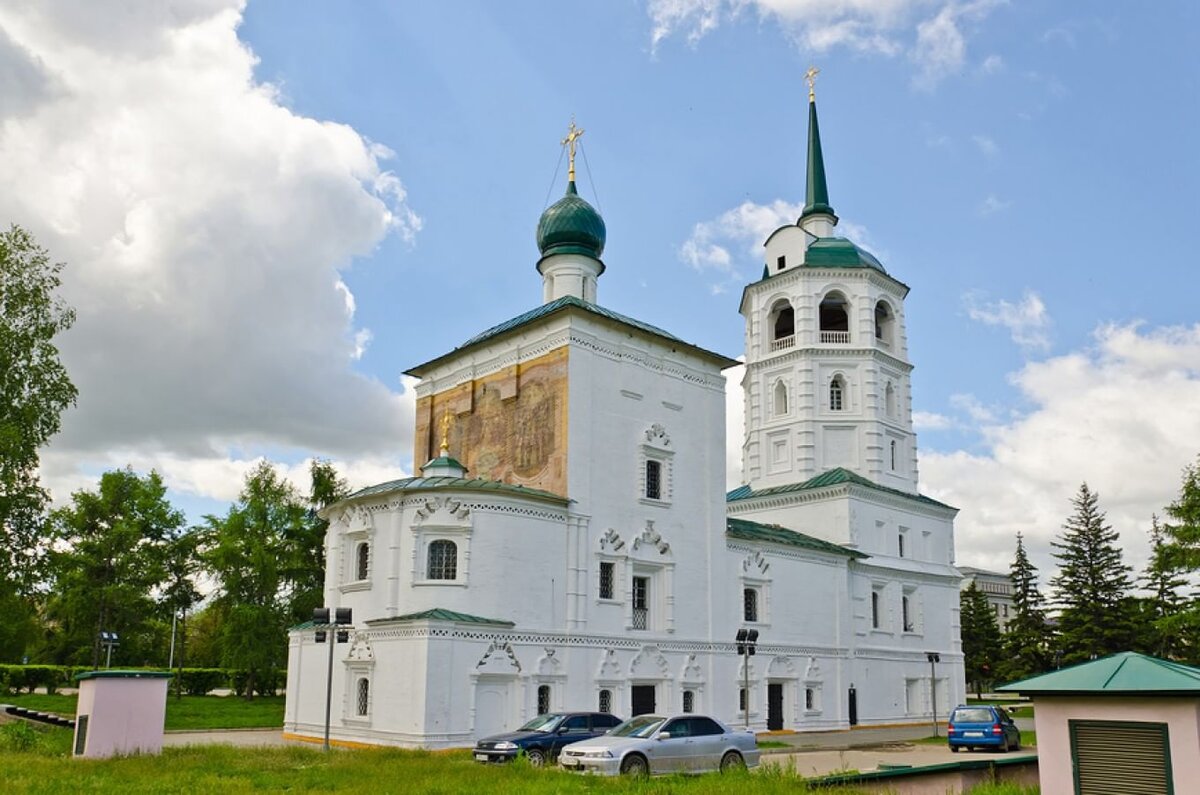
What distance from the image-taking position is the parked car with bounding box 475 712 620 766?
768 inches

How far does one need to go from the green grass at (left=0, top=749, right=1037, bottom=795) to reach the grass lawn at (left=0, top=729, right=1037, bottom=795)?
0.01 m

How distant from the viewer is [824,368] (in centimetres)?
4228

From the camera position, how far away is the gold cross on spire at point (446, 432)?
30875mm

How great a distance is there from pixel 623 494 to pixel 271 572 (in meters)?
21.5

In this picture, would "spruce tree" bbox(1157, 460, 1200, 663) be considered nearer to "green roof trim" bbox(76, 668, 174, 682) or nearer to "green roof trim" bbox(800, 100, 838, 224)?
"green roof trim" bbox(800, 100, 838, 224)

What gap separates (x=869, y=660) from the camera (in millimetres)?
38312

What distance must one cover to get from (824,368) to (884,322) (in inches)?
168

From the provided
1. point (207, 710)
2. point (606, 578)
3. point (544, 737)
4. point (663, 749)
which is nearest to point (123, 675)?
point (544, 737)

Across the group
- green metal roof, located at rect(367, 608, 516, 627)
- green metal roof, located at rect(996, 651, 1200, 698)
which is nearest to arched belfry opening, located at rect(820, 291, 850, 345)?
green metal roof, located at rect(367, 608, 516, 627)

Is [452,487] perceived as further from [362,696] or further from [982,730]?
[982,730]

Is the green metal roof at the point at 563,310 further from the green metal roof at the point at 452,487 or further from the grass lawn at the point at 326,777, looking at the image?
the grass lawn at the point at 326,777

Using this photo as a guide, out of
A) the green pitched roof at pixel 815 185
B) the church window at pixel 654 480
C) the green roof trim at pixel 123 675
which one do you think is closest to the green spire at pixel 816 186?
the green pitched roof at pixel 815 185

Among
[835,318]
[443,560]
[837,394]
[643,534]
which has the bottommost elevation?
[443,560]

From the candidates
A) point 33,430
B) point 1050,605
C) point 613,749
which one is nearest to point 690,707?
point 613,749
